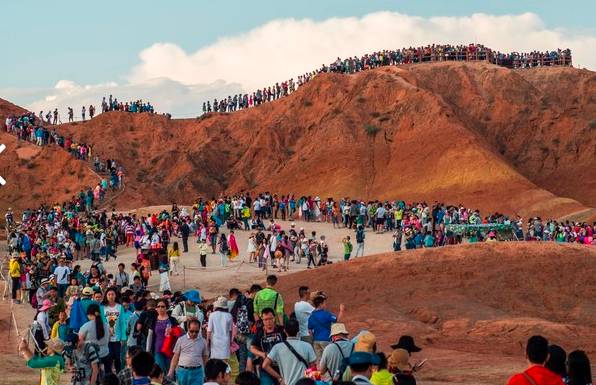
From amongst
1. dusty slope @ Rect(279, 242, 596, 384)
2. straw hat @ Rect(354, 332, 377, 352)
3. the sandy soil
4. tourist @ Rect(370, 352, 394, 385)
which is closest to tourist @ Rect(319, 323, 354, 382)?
straw hat @ Rect(354, 332, 377, 352)

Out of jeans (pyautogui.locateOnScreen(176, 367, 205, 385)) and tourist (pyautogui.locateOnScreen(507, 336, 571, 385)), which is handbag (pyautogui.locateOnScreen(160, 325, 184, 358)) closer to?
jeans (pyautogui.locateOnScreen(176, 367, 205, 385))

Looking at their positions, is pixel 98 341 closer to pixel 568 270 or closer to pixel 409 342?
pixel 409 342

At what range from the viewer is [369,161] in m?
68.6

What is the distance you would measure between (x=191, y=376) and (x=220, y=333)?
1245 mm

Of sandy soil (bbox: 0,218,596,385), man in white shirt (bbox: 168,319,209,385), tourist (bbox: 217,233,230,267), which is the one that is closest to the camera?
man in white shirt (bbox: 168,319,209,385)

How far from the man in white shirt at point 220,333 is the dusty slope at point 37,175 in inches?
1912

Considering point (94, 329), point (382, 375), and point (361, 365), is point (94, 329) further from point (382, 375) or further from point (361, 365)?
point (361, 365)

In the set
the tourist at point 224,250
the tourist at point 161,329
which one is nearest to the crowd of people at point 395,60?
the tourist at point 224,250

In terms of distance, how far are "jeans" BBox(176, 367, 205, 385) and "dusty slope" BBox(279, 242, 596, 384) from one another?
10.1 meters

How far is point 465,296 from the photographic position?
28.3 meters

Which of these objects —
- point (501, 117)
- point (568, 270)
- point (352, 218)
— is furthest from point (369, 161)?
point (568, 270)

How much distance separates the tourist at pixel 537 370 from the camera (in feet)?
28.6

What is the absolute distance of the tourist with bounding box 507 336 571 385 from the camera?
8719mm

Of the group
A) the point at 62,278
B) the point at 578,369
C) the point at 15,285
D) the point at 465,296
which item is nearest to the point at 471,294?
the point at 465,296
